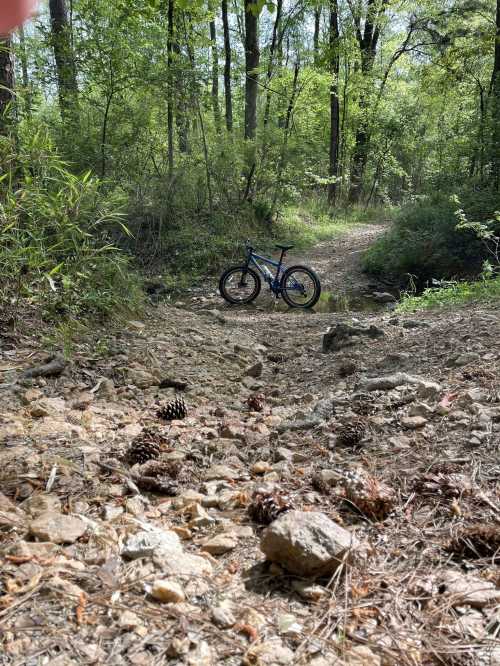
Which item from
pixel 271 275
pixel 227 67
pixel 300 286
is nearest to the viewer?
pixel 300 286

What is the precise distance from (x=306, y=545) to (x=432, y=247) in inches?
328

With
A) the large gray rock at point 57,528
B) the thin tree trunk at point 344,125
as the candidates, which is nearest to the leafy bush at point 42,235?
the large gray rock at point 57,528

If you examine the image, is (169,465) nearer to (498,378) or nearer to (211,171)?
(498,378)

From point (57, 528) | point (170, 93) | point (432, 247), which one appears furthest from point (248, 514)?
point (170, 93)

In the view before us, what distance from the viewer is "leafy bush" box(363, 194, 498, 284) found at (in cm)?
856

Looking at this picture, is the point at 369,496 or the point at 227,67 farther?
the point at 227,67

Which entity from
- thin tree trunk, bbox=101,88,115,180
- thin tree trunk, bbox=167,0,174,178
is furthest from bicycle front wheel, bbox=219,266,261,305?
thin tree trunk, bbox=167,0,174,178

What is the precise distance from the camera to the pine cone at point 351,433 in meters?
2.53

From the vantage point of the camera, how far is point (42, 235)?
3727 millimetres

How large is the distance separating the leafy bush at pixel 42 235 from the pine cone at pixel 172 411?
114 centimetres

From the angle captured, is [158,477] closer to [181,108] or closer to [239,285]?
[239,285]

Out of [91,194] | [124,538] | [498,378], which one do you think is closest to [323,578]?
[124,538]

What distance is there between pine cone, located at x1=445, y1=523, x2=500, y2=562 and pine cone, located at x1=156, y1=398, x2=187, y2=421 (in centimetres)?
181

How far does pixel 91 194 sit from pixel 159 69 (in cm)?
561
